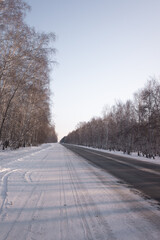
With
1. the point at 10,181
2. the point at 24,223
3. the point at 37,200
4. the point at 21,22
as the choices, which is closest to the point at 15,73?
the point at 21,22

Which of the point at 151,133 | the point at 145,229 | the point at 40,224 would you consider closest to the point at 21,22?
the point at 40,224

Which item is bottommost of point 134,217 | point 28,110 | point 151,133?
point 134,217

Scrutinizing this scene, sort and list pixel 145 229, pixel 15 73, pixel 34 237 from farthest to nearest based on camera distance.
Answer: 1. pixel 15 73
2. pixel 145 229
3. pixel 34 237

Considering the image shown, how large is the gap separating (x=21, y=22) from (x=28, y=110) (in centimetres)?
1285

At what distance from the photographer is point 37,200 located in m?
4.38

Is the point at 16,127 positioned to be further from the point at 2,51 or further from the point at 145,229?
the point at 145,229

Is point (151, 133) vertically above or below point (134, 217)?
above

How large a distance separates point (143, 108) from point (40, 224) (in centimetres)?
2245

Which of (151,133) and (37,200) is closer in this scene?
(37,200)

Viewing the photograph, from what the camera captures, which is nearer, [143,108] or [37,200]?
[37,200]

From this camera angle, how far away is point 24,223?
125 inches

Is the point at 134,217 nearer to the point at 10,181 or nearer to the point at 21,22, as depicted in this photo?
the point at 10,181

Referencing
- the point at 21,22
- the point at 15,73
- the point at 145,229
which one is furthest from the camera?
the point at 15,73

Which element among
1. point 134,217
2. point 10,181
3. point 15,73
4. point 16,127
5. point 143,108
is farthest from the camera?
point 16,127
